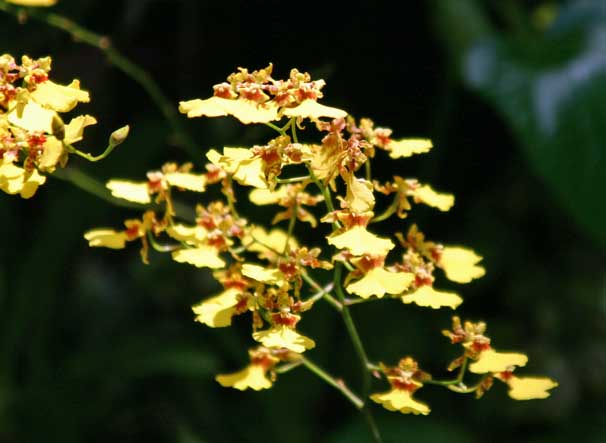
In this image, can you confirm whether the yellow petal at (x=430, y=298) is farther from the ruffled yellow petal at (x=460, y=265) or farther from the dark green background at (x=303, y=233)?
the dark green background at (x=303, y=233)

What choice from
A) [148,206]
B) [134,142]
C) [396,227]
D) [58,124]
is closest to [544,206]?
[396,227]

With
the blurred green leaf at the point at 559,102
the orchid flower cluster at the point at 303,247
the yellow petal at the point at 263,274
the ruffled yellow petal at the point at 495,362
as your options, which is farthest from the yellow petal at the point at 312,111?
A: the blurred green leaf at the point at 559,102

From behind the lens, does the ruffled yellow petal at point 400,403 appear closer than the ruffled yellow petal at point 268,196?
Yes

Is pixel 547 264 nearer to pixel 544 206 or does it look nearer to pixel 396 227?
pixel 544 206

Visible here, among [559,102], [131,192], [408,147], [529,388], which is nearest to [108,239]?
[131,192]

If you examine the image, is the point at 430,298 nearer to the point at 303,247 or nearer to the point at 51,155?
the point at 303,247

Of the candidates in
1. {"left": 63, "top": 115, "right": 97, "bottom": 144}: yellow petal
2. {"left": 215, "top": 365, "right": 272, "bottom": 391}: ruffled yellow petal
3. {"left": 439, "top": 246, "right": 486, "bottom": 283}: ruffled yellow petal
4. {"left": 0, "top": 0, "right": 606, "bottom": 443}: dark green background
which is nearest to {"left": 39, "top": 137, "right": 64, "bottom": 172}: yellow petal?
{"left": 63, "top": 115, "right": 97, "bottom": 144}: yellow petal

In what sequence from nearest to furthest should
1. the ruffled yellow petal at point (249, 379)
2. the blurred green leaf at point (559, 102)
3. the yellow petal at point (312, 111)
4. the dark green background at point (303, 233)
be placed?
the yellow petal at point (312, 111) → the ruffled yellow petal at point (249, 379) → the blurred green leaf at point (559, 102) → the dark green background at point (303, 233)
